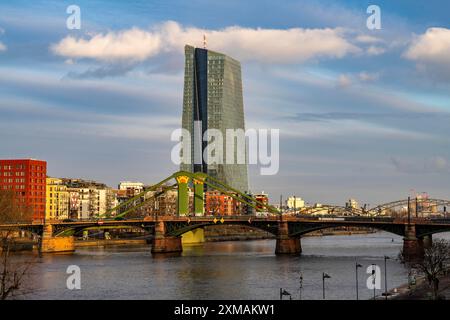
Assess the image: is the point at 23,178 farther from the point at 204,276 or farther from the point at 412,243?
the point at 204,276

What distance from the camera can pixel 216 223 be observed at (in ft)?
430

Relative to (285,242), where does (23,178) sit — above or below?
above

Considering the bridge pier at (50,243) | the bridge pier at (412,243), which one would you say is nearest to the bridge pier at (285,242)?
the bridge pier at (412,243)

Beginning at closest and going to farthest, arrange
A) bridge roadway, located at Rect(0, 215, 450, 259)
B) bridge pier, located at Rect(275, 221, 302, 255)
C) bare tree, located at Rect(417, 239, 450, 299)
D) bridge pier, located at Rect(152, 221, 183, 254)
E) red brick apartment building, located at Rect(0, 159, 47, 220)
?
bare tree, located at Rect(417, 239, 450, 299) → bridge roadway, located at Rect(0, 215, 450, 259) → bridge pier, located at Rect(275, 221, 302, 255) → bridge pier, located at Rect(152, 221, 183, 254) → red brick apartment building, located at Rect(0, 159, 47, 220)

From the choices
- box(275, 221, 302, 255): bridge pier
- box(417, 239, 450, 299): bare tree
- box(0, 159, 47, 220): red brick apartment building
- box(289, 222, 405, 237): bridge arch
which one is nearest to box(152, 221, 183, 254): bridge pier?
box(275, 221, 302, 255): bridge pier

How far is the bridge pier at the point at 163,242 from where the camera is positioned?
12925cm

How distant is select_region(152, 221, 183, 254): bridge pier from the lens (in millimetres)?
129250

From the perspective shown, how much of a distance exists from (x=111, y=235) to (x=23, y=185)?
2473 cm

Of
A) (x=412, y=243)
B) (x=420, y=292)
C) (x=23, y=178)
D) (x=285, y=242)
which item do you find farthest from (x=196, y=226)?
(x=420, y=292)

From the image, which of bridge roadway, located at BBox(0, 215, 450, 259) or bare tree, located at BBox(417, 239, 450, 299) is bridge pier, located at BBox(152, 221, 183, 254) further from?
bare tree, located at BBox(417, 239, 450, 299)

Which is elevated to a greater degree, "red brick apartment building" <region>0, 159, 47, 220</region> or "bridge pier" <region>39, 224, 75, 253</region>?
"red brick apartment building" <region>0, 159, 47, 220</region>

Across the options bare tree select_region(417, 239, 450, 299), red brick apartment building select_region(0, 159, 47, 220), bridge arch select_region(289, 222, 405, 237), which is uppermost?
red brick apartment building select_region(0, 159, 47, 220)

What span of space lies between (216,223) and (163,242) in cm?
957
